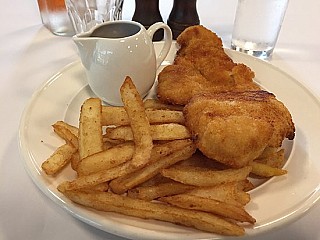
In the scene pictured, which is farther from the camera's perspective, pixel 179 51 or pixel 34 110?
pixel 179 51

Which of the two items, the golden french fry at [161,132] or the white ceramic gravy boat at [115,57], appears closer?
the golden french fry at [161,132]

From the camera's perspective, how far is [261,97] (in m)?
0.93

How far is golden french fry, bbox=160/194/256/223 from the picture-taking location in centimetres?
72

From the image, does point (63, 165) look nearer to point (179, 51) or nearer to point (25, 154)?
point (25, 154)

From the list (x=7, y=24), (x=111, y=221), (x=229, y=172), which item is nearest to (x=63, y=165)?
(x=111, y=221)

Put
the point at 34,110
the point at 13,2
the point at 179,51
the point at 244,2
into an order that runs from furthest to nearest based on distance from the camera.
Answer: the point at 13,2 → the point at 244,2 → the point at 179,51 → the point at 34,110

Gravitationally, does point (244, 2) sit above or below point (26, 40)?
above

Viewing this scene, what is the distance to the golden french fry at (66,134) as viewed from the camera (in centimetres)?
90

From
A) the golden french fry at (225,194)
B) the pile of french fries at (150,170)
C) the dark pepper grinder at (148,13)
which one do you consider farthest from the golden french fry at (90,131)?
the dark pepper grinder at (148,13)

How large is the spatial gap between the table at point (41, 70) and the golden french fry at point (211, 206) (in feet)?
0.30

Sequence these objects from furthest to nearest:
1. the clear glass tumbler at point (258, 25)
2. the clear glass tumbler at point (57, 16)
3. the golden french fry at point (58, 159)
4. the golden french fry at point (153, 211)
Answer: the clear glass tumbler at point (57, 16) → the clear glass tumbler at point (258, 25) → the golden french fry at point (58, 159) → the golden french fry at point (153, 211)

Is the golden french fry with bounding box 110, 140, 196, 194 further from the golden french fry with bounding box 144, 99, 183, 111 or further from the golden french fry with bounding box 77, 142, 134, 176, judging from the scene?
the golden french fry with bounding box 144, 99, 183, 111

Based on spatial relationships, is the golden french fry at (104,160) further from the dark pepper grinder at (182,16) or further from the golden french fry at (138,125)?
the dark pepper grinder at (182,16)

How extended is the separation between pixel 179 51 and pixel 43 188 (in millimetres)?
658
